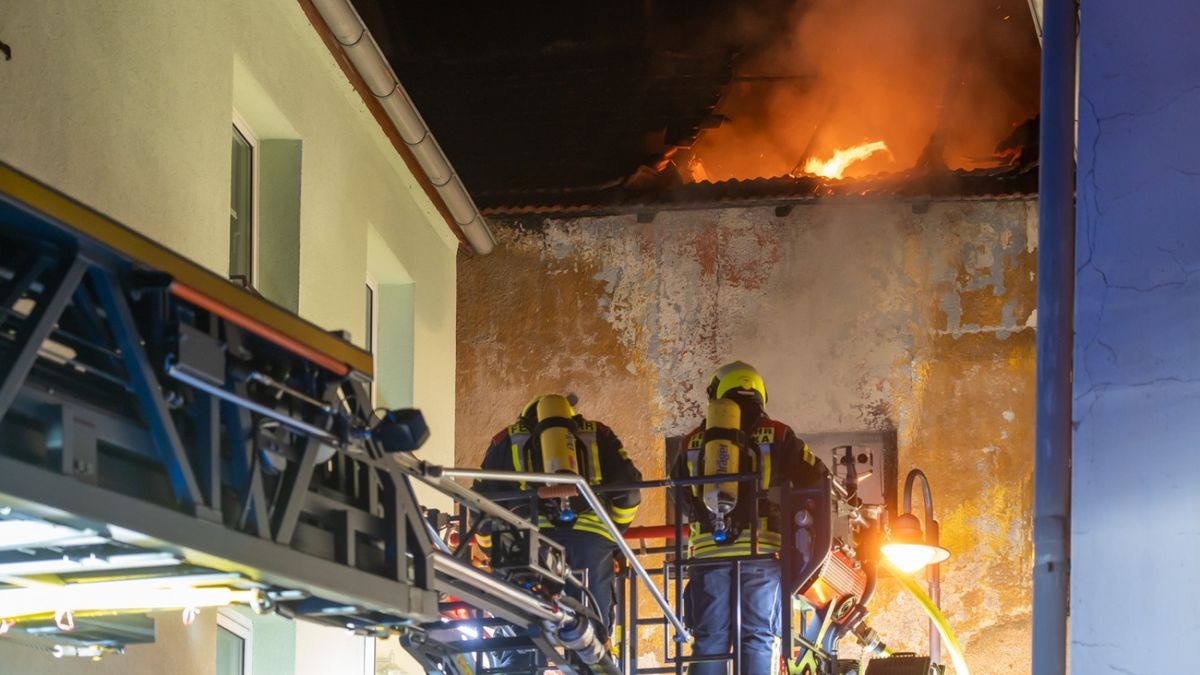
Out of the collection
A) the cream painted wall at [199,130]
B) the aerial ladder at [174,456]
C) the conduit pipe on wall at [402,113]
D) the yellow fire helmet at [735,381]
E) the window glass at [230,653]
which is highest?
the conduit pipe on wall at [402,113]

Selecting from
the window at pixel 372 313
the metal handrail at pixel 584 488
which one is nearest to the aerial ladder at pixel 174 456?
the metal handrail at pixel 584 488

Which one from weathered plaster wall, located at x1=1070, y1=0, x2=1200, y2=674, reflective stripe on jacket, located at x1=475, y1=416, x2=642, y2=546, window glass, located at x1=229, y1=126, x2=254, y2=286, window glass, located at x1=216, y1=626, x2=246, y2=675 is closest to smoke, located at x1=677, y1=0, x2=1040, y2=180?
window glass, located at x1=229, y1=126, x2=254, y2=286

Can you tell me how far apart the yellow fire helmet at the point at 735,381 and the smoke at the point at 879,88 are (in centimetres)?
672

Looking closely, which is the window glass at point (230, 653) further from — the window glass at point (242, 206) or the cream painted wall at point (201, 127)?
the window glass at point (242, 206)

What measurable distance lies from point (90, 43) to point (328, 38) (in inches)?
154

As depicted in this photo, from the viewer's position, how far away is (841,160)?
17.0m

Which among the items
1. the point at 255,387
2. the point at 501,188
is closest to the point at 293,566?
the point at 255,387

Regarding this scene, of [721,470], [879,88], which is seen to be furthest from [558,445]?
[879,88]

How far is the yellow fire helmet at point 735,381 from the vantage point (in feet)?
33.3

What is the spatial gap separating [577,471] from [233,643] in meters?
2.64

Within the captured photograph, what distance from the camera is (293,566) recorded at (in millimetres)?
5887

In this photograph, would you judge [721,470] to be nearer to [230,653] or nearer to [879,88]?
[230,653]

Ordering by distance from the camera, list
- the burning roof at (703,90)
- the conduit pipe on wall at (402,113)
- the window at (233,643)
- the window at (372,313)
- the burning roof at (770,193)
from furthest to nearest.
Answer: the burning roof at (703,90) < the burning roof at (770,193) < the window at (372,313) < the conduit pipe on wall at (402,113) < the window at (233,643)

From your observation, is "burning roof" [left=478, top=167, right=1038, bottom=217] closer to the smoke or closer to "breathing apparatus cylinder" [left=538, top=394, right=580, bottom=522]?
the smoke
